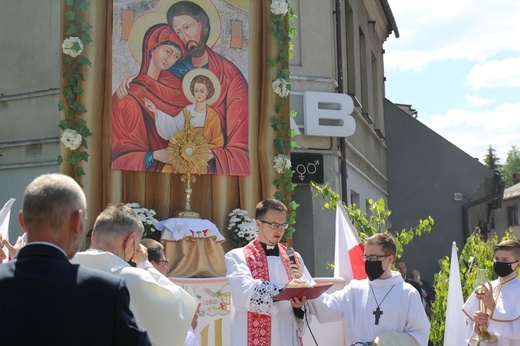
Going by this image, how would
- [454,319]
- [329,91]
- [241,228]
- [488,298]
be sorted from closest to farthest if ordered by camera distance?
1. [488,298]
2. [454,319]
3. [241,228]
4. [329,91]

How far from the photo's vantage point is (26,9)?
14492mm

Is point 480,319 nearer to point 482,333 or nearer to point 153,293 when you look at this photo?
point 482,333

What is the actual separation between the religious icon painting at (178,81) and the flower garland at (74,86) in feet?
1.45

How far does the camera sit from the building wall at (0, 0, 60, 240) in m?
14.1

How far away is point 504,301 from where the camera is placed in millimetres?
7656

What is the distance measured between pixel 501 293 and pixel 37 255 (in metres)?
5.60

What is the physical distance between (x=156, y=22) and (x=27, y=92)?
350 centimetres

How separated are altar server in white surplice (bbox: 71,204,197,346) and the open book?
6.20ft

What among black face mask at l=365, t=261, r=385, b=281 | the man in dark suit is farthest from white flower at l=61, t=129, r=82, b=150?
the man in dark suit

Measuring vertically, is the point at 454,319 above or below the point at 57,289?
below

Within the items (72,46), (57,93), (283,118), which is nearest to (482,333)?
(283,118)

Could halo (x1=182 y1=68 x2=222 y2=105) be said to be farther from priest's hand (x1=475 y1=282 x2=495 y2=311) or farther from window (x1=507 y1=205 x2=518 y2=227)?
window (x1=507 y1=205 x2=518 y2=227)

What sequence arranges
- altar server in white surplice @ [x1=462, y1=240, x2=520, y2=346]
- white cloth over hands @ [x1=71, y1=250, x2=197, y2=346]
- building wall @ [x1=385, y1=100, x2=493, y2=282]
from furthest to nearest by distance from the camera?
building wall @ [x1=385, y1=100, x2=493, y2=282] < altar server in white surplice @ [x1=462, y1=240, x2=520, y2=346] < white cloth over hands @ [x1=71, y1=250, x2=197, y2=346]

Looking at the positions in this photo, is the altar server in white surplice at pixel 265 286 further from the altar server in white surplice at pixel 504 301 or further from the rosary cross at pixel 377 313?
the altar server in white surplice at pixel 504 301
